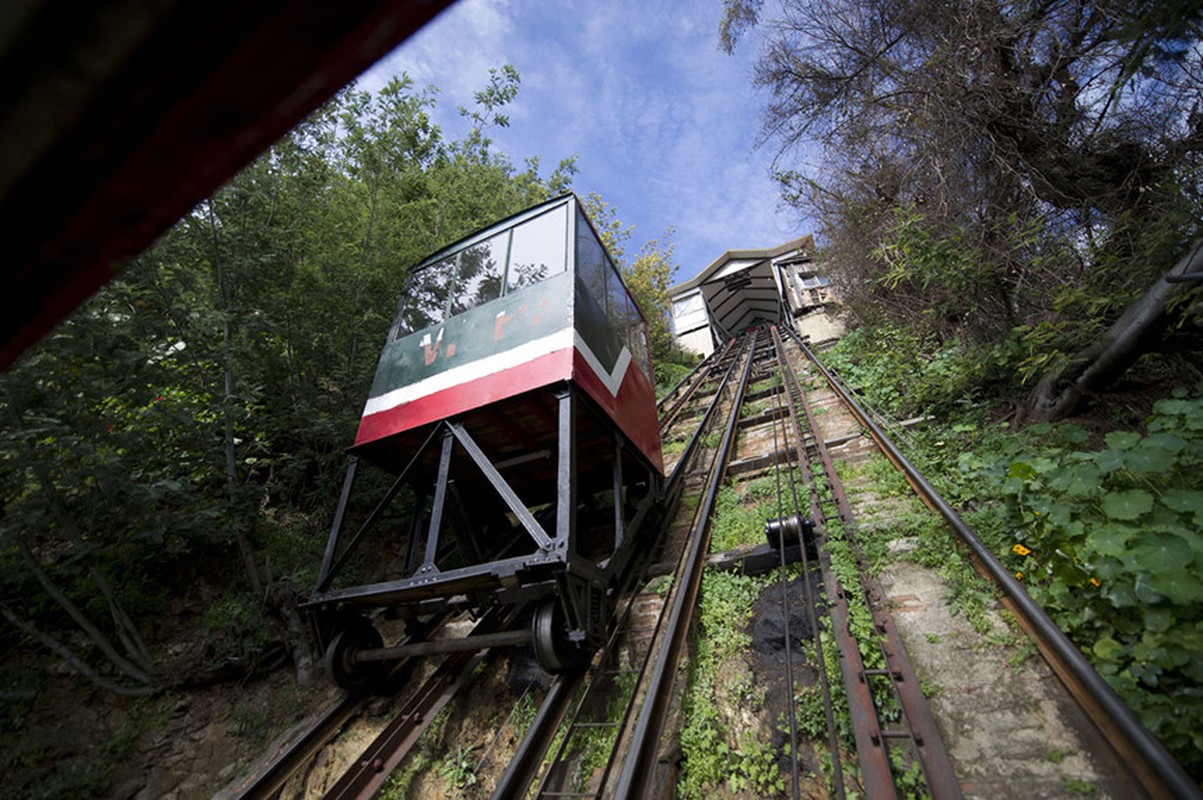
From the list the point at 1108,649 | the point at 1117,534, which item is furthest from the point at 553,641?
the point at 1117,534

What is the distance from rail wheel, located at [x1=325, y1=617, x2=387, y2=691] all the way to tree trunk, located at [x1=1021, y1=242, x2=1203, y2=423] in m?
5.71

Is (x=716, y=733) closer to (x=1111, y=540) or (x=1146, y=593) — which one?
(x=1146, y=593)

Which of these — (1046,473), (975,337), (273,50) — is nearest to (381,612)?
(273,50)

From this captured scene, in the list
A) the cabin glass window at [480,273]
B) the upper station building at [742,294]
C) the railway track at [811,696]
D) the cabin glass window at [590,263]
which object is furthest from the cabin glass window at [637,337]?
the upper station building at [742,294]

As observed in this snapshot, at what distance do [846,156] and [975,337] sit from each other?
2.97 m

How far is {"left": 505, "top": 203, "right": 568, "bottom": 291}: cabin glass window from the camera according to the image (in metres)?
4.16

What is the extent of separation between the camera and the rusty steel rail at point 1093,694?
1350mm

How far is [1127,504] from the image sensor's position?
2219 millimetres

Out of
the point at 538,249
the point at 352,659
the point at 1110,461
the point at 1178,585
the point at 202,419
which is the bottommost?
the point at 352,659

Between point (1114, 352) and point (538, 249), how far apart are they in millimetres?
4556

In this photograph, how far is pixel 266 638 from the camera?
4078 millimetres

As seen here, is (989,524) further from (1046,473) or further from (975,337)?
(975,337)

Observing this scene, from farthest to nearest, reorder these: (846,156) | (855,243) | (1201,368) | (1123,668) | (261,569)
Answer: (855,243) → (846,156) → (261,569) → (1201,368) → (1123,668)

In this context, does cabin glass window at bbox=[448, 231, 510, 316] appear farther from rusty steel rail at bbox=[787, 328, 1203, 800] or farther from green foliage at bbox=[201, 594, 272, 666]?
rusty steel rail at bbox=[787, 328, 1203, 800]
